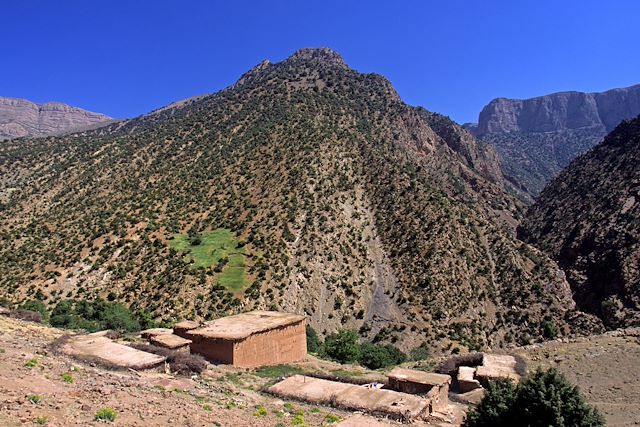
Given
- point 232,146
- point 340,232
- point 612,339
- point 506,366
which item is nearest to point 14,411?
point 506,366

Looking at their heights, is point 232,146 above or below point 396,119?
below

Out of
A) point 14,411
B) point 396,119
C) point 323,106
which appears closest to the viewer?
point 14,411

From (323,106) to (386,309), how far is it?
4288cm

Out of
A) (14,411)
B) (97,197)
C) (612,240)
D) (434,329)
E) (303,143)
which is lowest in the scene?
(434,329)

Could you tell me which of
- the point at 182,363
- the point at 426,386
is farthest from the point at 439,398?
the point at 182,363

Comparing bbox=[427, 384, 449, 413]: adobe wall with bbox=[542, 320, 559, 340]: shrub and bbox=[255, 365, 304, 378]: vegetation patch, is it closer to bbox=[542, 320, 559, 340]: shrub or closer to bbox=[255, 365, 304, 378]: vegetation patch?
bbox=[255, 365, 304, 378]: vegetation patch

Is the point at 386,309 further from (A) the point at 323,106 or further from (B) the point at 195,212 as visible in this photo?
(A) the point at 323,106

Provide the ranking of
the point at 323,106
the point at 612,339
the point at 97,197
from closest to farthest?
the point at 612,339
the point at 97,197
the point at 323,106

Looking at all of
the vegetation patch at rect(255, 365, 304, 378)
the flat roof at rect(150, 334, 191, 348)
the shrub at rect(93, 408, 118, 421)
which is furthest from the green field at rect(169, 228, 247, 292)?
the shrub at rect(93, 408, 118, 421)

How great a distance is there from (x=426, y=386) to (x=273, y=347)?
386 inches

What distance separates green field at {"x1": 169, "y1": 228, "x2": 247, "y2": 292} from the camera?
46.3 metres

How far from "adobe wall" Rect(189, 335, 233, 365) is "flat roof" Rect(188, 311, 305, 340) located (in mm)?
241

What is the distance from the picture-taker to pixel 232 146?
72062mm

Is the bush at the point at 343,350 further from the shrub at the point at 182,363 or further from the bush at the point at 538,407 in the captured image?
Result: the bush at the point at 538,407
